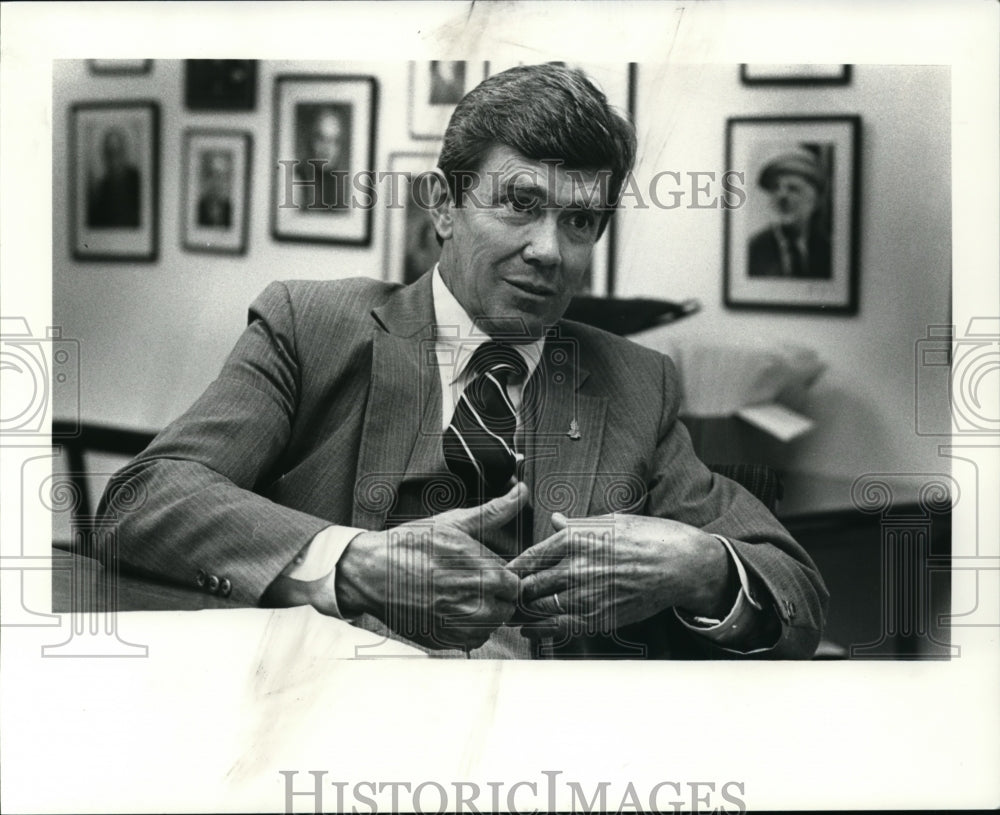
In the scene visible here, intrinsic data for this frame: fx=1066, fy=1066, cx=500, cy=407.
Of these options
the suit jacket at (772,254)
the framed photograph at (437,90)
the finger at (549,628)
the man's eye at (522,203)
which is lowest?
the finger at (549,628)

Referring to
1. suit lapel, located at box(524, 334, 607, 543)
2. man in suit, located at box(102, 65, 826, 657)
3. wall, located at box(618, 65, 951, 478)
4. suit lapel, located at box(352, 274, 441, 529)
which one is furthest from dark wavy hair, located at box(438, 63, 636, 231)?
suit lapel, located at box(524, 334, 607, 543)

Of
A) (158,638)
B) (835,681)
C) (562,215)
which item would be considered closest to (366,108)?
(562,215)

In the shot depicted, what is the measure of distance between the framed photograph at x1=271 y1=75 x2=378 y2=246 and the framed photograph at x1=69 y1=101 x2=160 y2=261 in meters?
0.22

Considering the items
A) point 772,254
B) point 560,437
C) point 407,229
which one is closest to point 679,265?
point 772,254

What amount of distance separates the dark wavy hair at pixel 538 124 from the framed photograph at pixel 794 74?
25cm

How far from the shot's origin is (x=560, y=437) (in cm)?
184

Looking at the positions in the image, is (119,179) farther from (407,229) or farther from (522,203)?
(522,203)

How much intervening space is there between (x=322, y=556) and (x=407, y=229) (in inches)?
22.8

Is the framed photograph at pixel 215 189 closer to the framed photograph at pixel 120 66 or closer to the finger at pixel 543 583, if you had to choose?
the framed photograph at pixel 120 66

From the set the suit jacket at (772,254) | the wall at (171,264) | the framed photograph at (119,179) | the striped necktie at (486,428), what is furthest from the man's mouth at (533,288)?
the framed photograph at (119,179)

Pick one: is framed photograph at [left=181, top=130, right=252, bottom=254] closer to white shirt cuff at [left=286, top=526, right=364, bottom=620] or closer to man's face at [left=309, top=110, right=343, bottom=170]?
man's face at [left=309, top=110, right=343, bottom=170]

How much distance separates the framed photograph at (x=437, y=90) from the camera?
6.04 ft

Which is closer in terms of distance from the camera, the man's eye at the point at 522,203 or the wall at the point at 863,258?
the man's eye at the point at 522,203

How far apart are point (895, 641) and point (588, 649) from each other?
0.56 m
